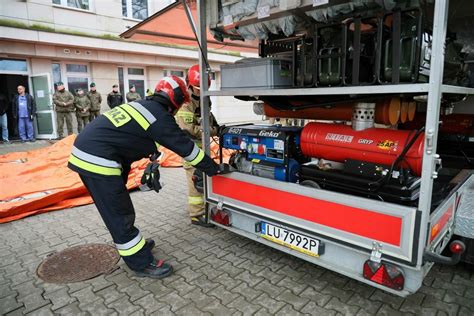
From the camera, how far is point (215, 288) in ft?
9.18

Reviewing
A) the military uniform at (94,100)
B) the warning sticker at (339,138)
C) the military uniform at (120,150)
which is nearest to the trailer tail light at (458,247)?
the warning sticker at (339,138)

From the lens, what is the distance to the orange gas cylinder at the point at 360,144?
229cm

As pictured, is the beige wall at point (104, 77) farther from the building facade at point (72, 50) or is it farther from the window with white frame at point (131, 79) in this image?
the window with white frame at point (131, 79)

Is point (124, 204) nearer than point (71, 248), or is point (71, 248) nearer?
point (124, 204)

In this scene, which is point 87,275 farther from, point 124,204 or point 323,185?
point 323,185

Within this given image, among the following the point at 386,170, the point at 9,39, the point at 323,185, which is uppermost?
the point at 9,39

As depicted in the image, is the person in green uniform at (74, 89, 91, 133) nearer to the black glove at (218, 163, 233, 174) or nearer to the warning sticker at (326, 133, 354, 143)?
the black glove at (218, 163, 233, 174)

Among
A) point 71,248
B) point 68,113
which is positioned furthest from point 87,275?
point 68,113

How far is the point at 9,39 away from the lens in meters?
11.1

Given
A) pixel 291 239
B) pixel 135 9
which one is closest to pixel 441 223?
pixel 291 239

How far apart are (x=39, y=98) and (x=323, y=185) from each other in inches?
507

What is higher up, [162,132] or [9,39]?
[9,39]

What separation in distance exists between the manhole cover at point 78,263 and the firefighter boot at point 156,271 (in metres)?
0.37

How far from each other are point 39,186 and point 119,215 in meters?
2.92
